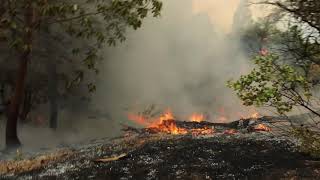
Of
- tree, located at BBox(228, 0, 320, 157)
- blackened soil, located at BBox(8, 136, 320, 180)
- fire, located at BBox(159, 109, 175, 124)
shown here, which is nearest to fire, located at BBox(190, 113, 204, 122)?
fire, located at BBox(159, 109, 175, 124)

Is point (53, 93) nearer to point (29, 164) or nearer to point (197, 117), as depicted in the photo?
point (197, 117)

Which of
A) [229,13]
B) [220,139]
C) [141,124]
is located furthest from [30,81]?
[229,13]

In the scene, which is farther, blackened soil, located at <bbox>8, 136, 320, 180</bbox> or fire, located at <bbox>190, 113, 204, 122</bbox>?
fire, located at <bbox>190, 113, 204, 122</bbox>

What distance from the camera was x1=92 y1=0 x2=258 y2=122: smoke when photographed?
27.6 meters

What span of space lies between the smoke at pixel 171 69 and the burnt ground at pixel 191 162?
532 inches

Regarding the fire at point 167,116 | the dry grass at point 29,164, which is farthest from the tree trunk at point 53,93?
the dry grass at point 29,164

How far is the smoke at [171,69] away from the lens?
1088 inches

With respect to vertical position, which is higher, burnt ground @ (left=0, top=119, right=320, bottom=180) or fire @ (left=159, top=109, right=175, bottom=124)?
fire @ (left=159, top=109, right=175, bottom=124)

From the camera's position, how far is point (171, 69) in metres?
28.8

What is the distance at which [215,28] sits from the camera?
3291 cm

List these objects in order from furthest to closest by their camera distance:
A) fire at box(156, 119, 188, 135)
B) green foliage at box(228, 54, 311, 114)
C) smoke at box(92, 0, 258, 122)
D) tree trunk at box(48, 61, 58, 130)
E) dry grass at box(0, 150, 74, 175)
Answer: smoke at box(92, 0, 258, 122) → tree trunk at box(48, 61, 58, 130) → fire at box(156, 119, 188, 135) → dry grass at box(0, 150, 74, 175) → green foliage at box(228, 54, 311, 114)

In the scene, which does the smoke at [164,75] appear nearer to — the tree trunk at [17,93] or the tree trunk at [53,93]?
the tree trunk at [53,93]

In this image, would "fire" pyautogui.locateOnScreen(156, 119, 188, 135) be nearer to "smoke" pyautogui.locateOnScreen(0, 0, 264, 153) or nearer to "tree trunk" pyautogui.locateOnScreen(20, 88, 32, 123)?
"smoke" pyautogui.locateOnScreen(0, 0, 264, 153)

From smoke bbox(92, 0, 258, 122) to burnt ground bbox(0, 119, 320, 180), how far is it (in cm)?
1352
